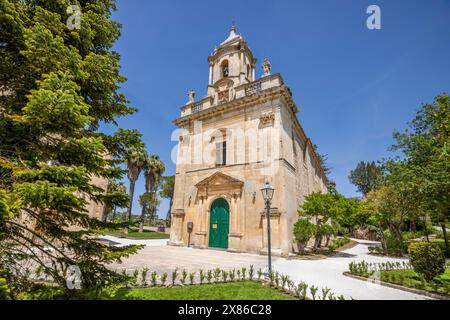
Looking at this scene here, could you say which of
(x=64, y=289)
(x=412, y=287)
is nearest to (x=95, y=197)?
(x=64, y=289)

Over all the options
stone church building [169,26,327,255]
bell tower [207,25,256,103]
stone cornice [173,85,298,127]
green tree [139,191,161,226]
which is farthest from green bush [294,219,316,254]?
green tree [139,191,161,226]

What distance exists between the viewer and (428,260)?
685 cm

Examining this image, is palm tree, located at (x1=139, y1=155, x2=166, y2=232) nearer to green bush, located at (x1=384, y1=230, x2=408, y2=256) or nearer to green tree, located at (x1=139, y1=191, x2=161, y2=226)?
green tree, located at (x1=139, y1=191, x2=161, y2=226)

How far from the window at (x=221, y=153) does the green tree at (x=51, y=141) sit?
12200mm

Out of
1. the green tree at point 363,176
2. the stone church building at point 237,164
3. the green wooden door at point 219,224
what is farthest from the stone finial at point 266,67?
the green tree at point 363,176

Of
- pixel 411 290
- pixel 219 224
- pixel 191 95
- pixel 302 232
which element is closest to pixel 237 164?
pixel 219 224

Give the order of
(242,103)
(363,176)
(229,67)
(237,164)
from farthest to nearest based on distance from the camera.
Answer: (363,176)
(229,67)
(242,103)
(237,164)

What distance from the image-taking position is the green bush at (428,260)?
6777mm

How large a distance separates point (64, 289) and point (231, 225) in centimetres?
1161

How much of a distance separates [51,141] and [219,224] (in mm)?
12771

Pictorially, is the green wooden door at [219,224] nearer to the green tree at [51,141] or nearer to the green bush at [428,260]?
the green bush at [428,260]

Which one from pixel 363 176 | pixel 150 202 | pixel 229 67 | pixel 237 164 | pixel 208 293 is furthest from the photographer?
pixel 363 176

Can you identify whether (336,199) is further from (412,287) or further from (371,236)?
(371,236)

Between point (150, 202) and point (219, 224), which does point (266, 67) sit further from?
point (150, 202)
